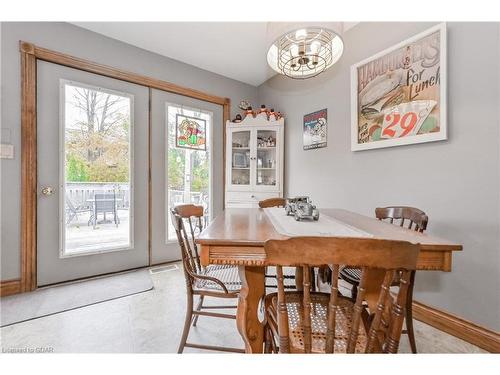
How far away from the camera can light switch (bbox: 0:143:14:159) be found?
2010 mm

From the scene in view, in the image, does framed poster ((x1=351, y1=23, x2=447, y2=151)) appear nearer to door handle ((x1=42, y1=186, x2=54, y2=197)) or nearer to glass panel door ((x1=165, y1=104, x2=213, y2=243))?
glass panel door ((x1=165, y1=104, x2=213, y2=243))

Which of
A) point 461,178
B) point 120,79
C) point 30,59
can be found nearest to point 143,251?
point 120,79

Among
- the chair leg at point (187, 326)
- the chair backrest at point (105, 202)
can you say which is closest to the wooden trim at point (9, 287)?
the chair backrest at point (105, 202)

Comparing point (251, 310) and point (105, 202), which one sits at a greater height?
point (105, 202)

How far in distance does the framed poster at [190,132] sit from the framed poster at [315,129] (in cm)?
135

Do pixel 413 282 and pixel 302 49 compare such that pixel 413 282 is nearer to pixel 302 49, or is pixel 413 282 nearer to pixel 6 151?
pixel 302 49

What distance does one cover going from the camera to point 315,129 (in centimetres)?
277

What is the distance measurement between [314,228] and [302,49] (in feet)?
3.55

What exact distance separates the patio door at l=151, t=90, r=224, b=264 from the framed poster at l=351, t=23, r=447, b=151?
1830 mm

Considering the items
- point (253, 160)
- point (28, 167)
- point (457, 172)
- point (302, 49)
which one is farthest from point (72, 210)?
point (457, 172)

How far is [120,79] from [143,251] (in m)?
1.95

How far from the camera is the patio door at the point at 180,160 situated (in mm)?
2877

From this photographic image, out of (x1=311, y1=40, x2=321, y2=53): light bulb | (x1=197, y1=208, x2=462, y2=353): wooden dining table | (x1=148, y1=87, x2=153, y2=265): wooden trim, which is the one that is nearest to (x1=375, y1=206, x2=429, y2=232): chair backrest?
(x1=197, y1=208, x2=462, y2=353): wooden dining table
